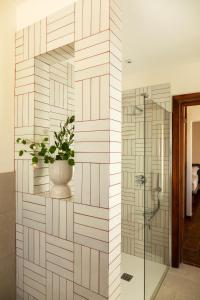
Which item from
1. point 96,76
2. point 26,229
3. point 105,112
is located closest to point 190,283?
point 26,229

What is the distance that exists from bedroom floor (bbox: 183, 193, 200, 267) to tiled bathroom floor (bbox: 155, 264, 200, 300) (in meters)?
0.18

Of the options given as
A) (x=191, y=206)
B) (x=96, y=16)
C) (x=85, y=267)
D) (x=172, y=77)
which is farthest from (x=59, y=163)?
(x=191, y=206)

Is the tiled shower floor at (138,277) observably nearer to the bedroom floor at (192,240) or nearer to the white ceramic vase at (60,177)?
the bedroom floor at (192,240)

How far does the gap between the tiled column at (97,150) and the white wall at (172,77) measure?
4.44ft

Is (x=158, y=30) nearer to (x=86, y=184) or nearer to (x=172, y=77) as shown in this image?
(x=172, y=77)

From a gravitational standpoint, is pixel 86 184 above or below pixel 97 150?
below

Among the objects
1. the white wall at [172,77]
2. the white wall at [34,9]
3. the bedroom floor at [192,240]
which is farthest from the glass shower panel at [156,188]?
the white wall at [34,9]

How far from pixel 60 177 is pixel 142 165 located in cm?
128

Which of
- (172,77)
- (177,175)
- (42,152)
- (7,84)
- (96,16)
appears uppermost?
(172,77)

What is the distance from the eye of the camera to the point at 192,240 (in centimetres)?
305

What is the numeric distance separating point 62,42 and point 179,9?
2.65 feet

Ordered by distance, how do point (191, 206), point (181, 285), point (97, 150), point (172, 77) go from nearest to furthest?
point (97, 150)
point (181, 285)
point (172, 77)
point (191, 206)

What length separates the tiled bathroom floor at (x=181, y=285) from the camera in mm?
1858

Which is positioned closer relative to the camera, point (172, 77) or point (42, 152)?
point (42, 152)
